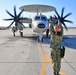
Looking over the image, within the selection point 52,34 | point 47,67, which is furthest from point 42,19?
point 52,34

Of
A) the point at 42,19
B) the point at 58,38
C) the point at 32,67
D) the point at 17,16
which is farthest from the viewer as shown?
the point at 17,16

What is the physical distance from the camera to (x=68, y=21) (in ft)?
104

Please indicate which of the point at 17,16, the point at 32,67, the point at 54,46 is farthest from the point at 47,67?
the point at 17,16

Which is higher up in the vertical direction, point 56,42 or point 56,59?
point 56,42

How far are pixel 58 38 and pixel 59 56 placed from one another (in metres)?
0.70

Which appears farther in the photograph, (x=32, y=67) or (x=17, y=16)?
(x=17, y=16)

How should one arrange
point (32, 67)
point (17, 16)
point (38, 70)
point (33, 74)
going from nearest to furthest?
point (33, 74) < point (38, 70) < point (32, 67) < point (17, 16)

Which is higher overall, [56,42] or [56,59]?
[56,42]

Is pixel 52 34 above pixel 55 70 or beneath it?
above

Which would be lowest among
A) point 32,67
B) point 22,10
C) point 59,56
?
point 32,67

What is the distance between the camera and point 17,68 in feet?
29.3

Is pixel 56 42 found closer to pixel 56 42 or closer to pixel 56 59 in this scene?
pixel 56 42

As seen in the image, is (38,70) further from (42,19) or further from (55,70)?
(42,19)

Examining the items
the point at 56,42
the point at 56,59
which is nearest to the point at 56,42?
the point at 56,42
